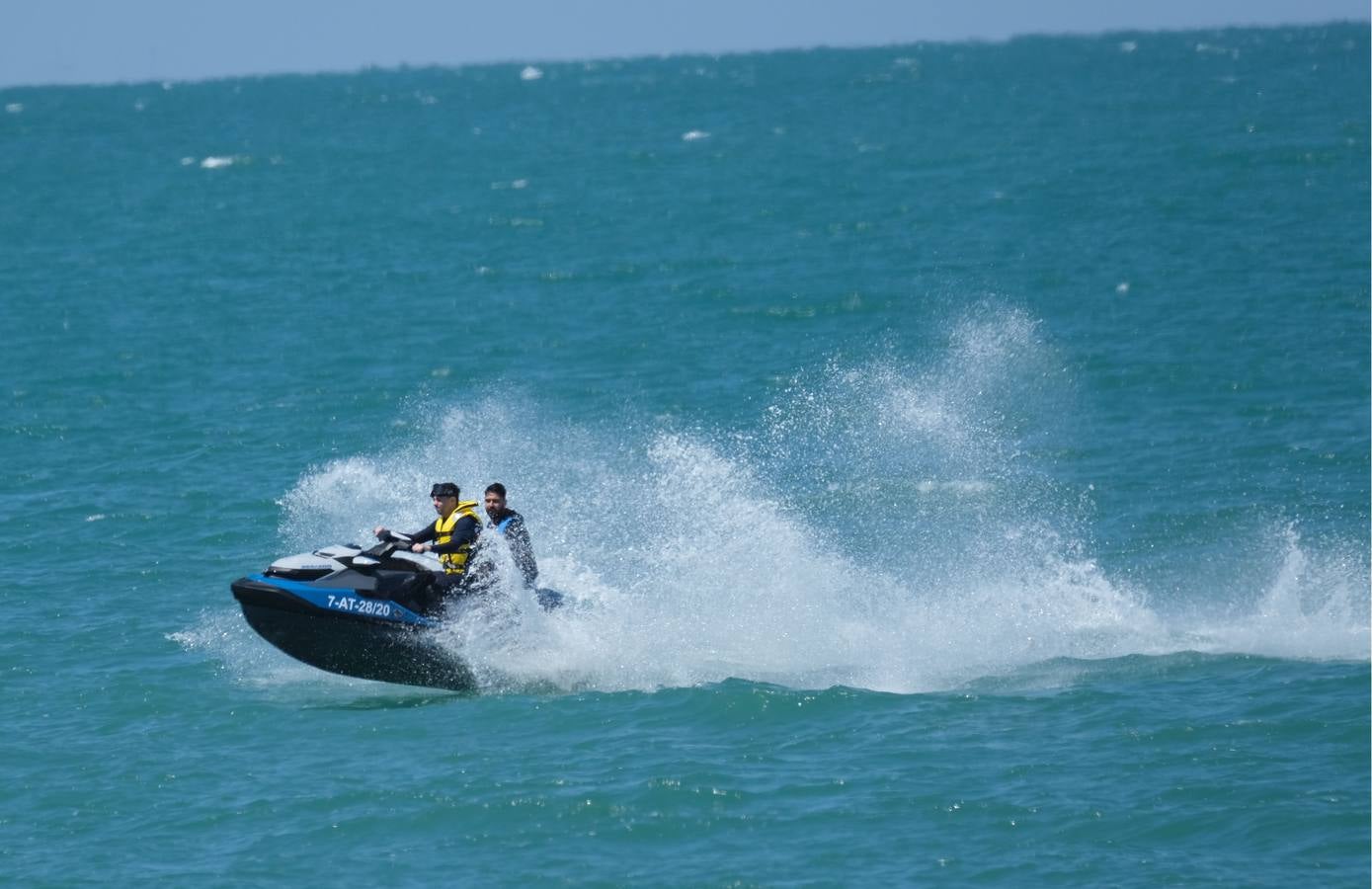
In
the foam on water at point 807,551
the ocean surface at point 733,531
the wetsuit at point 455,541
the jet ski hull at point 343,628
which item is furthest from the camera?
the foam on water at point 807,551

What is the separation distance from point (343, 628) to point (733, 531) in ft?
18.5

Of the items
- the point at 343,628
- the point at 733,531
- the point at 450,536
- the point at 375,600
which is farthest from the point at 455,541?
the point at 733,531

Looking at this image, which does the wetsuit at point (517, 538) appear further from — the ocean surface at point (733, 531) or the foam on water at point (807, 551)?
the ocean surface at point (733, 531)

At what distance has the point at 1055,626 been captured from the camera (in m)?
20.0

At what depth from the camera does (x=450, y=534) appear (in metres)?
17.9

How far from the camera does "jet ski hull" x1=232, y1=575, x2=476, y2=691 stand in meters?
17.4

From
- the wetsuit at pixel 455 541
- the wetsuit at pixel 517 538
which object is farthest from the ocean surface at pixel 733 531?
A: the wetsuit at pixel 455 541

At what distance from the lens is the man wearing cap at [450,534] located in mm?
17844

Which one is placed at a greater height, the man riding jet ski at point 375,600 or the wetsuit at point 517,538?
the wetsuit at point 517,538

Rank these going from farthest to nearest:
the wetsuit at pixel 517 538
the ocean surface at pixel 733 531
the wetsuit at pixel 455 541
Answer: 1. the wetsuit at pixel 517 538
2. the wetsuit at pixel 455 541
3. the ocean surface at pixel 733 531

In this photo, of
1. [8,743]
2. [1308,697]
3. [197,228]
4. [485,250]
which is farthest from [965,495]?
[197,228]

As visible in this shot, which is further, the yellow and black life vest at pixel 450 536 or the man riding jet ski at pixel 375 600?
the yellow and black life vest at pixel 450 536

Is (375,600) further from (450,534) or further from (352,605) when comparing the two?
(450,534)

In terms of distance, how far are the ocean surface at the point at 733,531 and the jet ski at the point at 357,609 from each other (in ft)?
1.67
